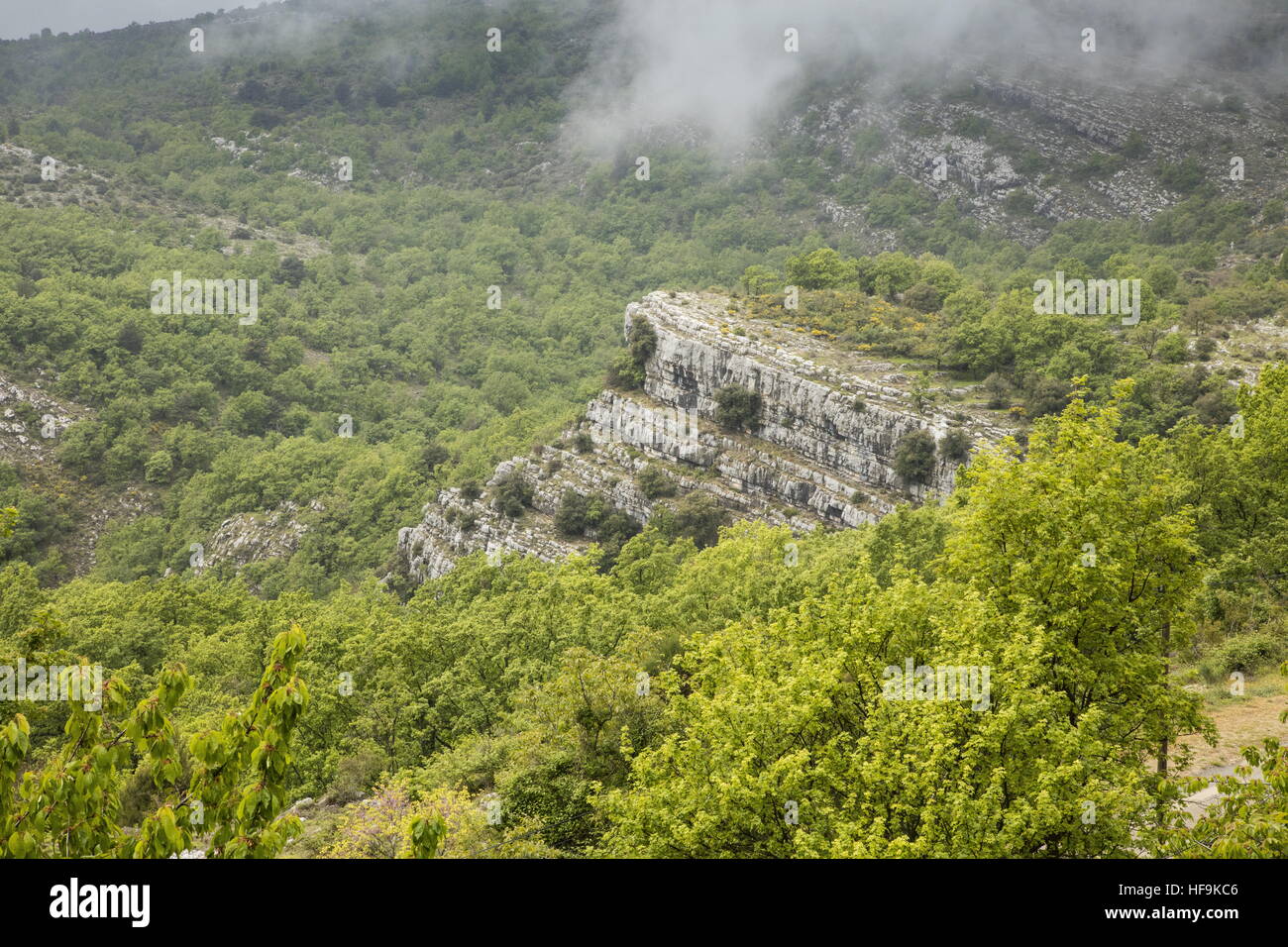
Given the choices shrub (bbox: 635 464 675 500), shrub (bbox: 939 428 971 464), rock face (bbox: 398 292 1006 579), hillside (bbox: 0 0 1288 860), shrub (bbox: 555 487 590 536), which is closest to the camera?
hillside (bbox: 0 0 1288 860)

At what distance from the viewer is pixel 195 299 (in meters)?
131

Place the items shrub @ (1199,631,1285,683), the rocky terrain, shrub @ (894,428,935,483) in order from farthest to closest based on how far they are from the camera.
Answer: the rocky terrain < shrub @ (894,428,935,483) < shrub @ (1199,631,1285,683)

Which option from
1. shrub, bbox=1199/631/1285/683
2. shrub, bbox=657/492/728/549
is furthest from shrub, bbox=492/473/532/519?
shrub, bbox=1199/631/1285/683

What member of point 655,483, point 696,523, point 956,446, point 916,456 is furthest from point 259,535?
point 956,446

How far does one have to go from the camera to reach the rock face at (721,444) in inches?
2483

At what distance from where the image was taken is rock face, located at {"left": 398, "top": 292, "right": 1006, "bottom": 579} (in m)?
63.1

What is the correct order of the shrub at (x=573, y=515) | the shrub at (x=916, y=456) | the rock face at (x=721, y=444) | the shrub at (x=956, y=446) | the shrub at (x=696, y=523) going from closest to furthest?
the shrub at (x=956, y=446) → the shrub at (x=916, y=456) → the rock face at (x=721, y=444) → the shrub at (x=696, y=523) → the shrub at (x=573, y=515)

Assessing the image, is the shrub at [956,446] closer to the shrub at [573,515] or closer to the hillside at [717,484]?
the hillside at [717,484]

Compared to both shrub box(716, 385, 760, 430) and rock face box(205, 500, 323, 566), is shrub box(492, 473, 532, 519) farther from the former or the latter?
rock face box(205, 500, 323, 566)

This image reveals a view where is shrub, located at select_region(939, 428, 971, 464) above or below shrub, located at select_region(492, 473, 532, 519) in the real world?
above

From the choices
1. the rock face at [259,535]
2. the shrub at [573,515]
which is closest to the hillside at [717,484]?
→ the shrub at [573,515]

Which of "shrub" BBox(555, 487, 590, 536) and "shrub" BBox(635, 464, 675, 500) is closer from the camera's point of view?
"shrub" BBox(635, 464, 675, 500)
